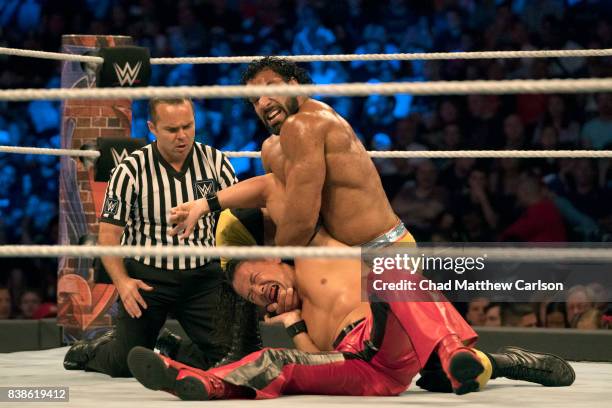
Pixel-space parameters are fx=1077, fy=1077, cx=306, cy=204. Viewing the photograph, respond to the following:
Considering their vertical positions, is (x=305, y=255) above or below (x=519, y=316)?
above

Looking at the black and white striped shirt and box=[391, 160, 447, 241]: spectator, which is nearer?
the black and white striped shirt

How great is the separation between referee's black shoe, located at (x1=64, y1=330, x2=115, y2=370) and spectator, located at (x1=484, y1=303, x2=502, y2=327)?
1.49m

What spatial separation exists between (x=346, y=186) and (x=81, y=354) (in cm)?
87

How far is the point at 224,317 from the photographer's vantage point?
273cm

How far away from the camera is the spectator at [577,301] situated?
3.55 m

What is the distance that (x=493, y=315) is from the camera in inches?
148

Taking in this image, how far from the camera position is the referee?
8.87 ft

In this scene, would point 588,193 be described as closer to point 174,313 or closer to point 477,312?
point 477,312

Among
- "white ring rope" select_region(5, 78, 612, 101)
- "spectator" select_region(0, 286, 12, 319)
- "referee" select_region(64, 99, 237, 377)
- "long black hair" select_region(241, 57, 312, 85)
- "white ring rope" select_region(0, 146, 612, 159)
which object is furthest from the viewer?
"spectator" select_region(0, 286, 12, 319)

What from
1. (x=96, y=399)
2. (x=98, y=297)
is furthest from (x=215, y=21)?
(x=96, y=399)

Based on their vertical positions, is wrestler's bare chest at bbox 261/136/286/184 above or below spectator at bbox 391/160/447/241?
above

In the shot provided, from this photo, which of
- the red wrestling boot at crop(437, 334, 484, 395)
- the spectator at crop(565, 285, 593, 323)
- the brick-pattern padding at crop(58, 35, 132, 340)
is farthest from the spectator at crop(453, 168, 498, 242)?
the red wrestling boot at crop(437, 334, 484, 395)

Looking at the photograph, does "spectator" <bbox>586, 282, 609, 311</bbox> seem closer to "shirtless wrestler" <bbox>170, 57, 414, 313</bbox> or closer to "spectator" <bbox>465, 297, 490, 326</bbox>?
"spectator" <bbox>465, 297, 490, 326</bbox>

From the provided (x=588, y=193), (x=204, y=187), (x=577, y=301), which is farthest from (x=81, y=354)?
(x=588, y=193)
